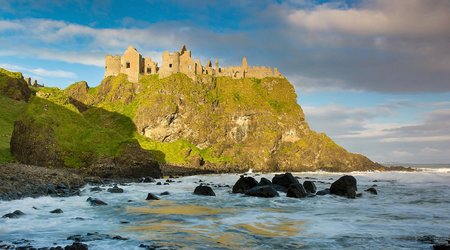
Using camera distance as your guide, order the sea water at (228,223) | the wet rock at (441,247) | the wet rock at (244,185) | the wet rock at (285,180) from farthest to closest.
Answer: the wet rock at (285,180)
the wet rock at (244,185)
the sea water at (228,223)
the wet rock at (441,247)

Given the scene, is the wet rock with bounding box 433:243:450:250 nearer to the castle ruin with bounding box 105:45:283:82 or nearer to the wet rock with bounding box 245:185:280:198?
the wet rock with bounding box 245:185:280:198

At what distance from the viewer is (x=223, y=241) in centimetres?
1673

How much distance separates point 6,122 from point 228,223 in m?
71.7

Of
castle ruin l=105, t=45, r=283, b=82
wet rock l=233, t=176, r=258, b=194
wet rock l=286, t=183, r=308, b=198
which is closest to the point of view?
wet rock l=286, t=183, r=308, b=198

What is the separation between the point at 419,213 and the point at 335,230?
1132cm

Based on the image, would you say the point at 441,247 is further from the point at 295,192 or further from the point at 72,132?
the point at 72,132

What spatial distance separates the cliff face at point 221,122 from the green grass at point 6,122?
160ft

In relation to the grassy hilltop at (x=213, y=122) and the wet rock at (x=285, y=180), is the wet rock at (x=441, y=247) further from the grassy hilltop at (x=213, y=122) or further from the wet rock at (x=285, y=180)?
the grassy hilltop at (x=213, y=122)

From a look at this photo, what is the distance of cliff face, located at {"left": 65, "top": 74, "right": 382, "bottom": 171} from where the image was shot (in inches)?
5463

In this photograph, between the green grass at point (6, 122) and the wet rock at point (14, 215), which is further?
the green grass at point (6, 122)


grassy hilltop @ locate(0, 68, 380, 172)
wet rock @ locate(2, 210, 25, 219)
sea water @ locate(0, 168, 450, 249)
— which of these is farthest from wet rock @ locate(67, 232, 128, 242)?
grassy hilltop @ locate(0, 68, 380, 172)

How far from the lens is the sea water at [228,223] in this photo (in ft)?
53.4

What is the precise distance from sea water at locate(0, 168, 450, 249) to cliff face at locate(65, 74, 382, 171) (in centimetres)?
9864

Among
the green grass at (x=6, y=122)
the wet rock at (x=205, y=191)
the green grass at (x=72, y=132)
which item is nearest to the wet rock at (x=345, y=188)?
the wet rock at (x=205, y=191)
